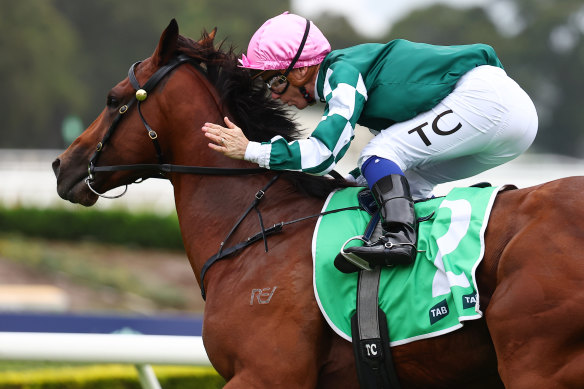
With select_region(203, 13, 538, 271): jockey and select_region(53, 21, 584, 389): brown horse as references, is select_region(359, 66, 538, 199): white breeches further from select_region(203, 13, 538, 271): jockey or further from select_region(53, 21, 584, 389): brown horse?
select_region(53, 21, 584, 389): brown horse

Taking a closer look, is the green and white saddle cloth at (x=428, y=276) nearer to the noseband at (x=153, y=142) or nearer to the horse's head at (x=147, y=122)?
the noseband at (x=153, y=142)

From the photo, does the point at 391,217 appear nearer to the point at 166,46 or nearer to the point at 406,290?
the point at 406,290

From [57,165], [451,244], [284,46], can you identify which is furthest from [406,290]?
[57,165]

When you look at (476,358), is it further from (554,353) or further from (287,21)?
(287,21)

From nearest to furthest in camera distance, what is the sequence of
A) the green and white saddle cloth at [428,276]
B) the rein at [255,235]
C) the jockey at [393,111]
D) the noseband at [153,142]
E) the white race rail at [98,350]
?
the green and white saddle cloth at [428,276], the jockey at [393,111], the rein at [255,235], the noseband at [153,142], the white race rail at [98,350]

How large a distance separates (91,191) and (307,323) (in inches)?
51.6

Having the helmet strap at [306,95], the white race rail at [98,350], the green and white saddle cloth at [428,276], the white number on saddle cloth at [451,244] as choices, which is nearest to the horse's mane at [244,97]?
the helmet strap at [306,95]

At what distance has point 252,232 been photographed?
3.40m

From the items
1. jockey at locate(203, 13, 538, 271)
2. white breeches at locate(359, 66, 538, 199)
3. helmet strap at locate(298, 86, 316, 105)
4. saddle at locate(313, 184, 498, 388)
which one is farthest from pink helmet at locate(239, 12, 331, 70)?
saddle at locate(313, 184, 498, 388)

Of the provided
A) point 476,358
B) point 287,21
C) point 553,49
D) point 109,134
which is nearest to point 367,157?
point 287,21

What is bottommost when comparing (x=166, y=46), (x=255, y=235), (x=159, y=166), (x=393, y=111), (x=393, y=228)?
(x=393, y=228)

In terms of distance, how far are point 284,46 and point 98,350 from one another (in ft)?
5.94

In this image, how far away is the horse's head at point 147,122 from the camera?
360cm

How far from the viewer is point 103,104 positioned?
47750mm
